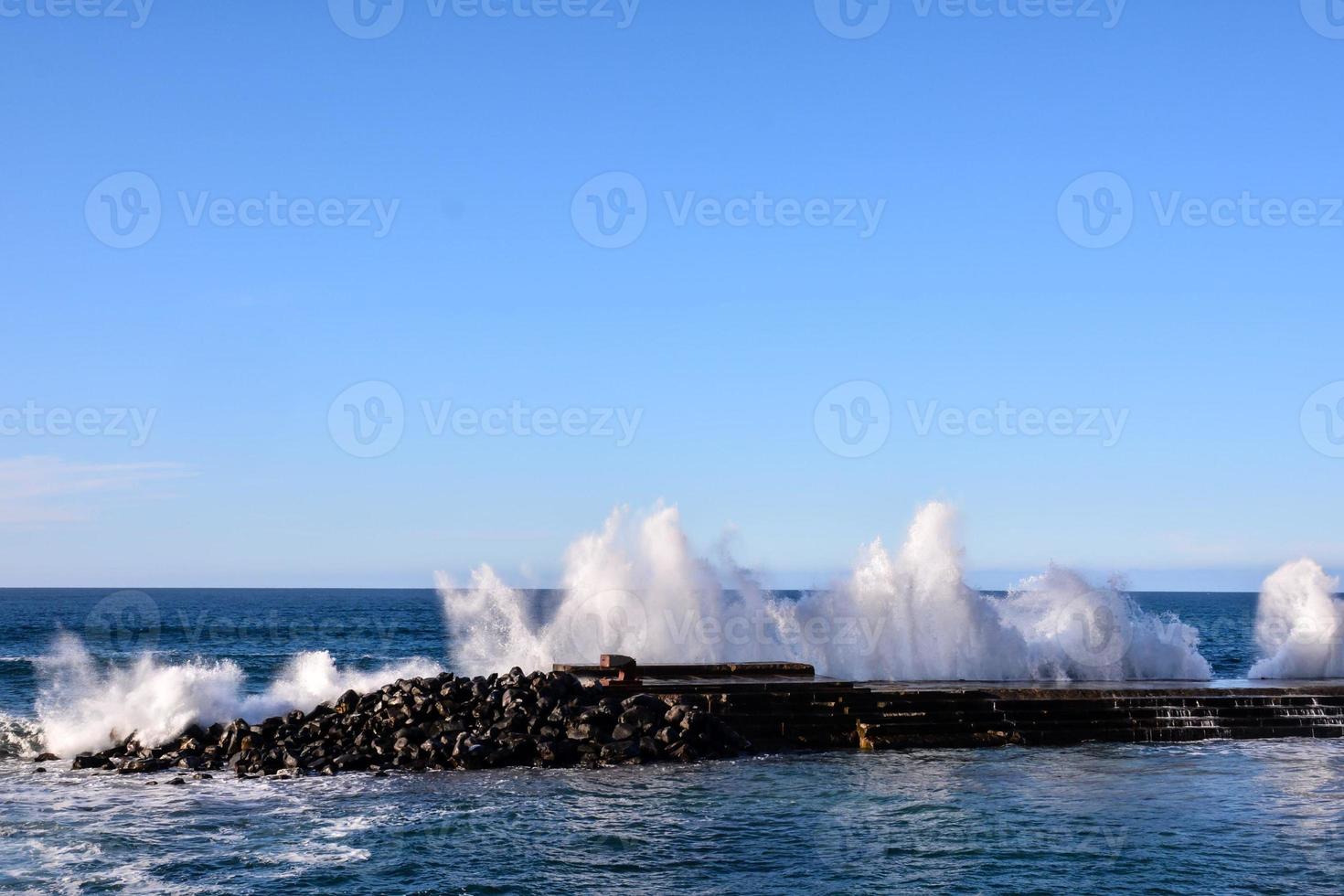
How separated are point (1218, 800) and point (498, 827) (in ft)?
38.5

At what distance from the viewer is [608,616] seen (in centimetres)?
3534

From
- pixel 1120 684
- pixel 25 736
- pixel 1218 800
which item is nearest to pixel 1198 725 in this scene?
pixel 1120 684

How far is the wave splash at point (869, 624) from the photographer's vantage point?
33.5 meters

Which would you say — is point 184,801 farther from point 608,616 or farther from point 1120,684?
point 1120,684

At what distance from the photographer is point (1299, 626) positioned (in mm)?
35469

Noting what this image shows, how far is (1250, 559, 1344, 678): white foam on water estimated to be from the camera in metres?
34.6

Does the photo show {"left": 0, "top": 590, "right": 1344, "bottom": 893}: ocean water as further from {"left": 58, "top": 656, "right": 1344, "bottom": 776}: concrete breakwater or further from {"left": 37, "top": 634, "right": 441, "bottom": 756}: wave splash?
{"left": 37, "top": 634, "right": 441, "bottom": 756}: wave splash

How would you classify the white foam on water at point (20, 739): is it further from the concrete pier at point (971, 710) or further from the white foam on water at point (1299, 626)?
the white foam on water at point (1299, 626)

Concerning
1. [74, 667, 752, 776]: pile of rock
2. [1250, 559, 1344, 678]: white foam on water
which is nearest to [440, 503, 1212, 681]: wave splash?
[1250, 559, 1344, 678]: white foam on water

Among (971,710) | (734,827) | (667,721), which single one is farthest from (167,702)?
(971,710)

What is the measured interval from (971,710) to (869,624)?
903 cm

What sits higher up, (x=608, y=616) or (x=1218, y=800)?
(x=608, y=616)

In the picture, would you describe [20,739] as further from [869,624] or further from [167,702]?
[869,624]

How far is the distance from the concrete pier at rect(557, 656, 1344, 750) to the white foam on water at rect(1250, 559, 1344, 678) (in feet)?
24.1
